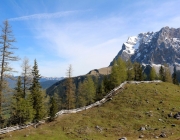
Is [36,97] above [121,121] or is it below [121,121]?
above

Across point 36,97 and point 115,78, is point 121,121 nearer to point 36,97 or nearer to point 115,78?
point 36,97

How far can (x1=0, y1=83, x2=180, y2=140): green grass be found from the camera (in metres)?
38.5

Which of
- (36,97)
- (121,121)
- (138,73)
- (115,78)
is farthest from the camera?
(138,73)

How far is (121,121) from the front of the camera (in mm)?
45406

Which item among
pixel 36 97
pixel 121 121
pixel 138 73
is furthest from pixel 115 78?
pixel 36 97

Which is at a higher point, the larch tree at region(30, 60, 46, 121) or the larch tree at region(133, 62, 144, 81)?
the larch tree at region(133, 62, 144, 81)

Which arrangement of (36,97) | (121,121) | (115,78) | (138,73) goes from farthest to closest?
1. (138,73)
2. (115,78)
3. (36,97)
4. (121,121)

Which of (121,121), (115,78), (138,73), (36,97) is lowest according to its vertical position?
(121,121)

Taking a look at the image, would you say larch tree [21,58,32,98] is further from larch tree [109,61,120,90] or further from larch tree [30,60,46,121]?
larch tree [109,61,120,90]

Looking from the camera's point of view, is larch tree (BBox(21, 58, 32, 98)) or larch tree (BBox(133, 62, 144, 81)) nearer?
larch tree (BBox(21, 58, 32, 98))

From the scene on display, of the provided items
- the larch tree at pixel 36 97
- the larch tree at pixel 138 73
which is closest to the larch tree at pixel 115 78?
the larch tree at pixel 138 73

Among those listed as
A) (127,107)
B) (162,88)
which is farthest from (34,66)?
(162,88)

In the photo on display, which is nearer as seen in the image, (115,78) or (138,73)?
(115,78)

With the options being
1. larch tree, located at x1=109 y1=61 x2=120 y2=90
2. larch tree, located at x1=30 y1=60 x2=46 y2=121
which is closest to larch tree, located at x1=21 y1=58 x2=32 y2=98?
larch tree, located at x1=30 y1=60 x2=46 y2=121
